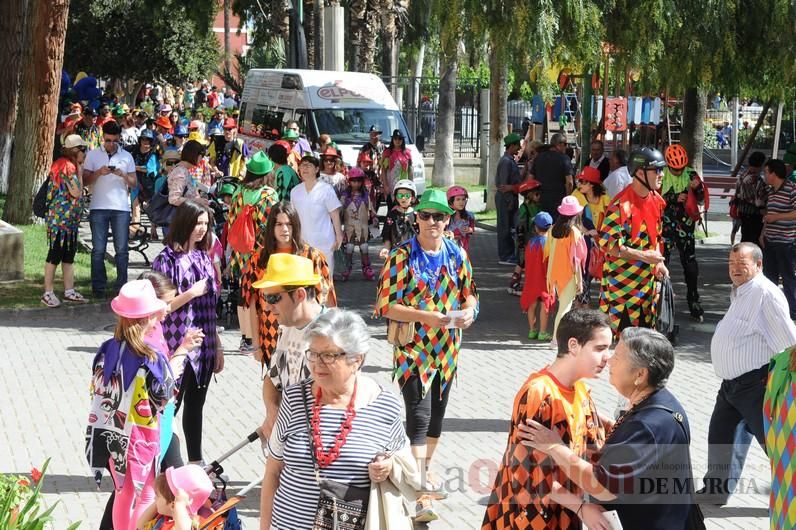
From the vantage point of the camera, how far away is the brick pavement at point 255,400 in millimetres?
8000

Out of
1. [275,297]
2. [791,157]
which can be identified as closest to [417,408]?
[275,297]

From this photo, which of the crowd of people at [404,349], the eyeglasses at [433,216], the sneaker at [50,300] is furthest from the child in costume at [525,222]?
the eyeglasses at [433,216]

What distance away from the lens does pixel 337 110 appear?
960 inches

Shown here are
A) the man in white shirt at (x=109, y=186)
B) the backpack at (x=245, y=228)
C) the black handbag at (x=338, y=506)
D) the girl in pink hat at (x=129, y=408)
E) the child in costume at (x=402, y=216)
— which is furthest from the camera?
the man in white shirt at (x=109, y=186)

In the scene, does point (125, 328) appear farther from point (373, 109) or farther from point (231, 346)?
point (373, 109)

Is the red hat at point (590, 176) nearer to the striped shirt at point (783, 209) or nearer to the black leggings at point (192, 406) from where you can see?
the striped shirt at point (783, 209)

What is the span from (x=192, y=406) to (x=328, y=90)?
16.7 metres

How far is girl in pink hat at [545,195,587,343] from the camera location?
12195 millimetres

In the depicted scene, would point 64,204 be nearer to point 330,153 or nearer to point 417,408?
point 330,153

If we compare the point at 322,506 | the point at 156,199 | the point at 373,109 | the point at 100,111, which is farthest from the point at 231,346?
the point at 100,111

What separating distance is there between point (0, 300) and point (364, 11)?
20.5m

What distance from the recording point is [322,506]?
15.8 feet

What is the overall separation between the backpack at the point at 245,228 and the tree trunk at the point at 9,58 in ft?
43.7

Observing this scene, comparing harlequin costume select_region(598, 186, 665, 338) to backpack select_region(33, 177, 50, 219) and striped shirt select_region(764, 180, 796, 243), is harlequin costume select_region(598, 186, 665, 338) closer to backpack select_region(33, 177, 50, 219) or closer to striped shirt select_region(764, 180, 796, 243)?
striped shirt select_region(764, 180, 796, 243)
